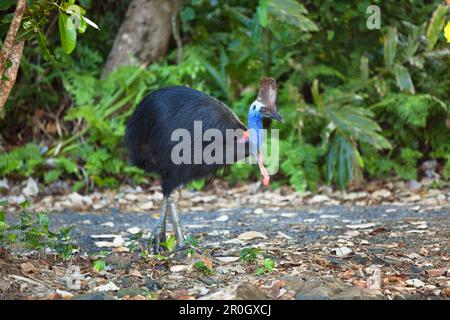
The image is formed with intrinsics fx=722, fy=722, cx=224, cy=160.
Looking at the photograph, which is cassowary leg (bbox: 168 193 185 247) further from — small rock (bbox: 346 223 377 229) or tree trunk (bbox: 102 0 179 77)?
tree trunk (bbox: 102 0 179 77)

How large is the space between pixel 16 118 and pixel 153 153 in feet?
12.4

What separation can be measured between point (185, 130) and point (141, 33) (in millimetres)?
3668

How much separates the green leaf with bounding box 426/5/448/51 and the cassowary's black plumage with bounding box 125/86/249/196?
311 centimetres

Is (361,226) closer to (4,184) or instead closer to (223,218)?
(223,218)

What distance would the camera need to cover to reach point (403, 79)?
695cm

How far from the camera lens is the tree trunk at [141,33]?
7.94m

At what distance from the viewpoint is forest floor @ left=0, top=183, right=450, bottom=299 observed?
3582 millimetres

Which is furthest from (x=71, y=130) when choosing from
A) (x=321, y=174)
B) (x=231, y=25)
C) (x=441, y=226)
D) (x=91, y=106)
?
(x=441, y=226)

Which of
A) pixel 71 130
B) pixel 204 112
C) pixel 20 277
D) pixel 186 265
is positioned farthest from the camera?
pixel 71 130

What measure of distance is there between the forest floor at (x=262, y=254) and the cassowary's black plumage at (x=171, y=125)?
0.46 m

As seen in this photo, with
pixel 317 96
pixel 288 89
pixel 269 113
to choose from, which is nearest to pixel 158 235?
pixel 269 113

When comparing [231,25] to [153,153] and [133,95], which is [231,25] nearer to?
[133,95]

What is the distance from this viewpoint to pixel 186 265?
4078 millimetres

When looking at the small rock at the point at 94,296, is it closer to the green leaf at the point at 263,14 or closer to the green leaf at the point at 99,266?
the green leaf at the point at 99,266
